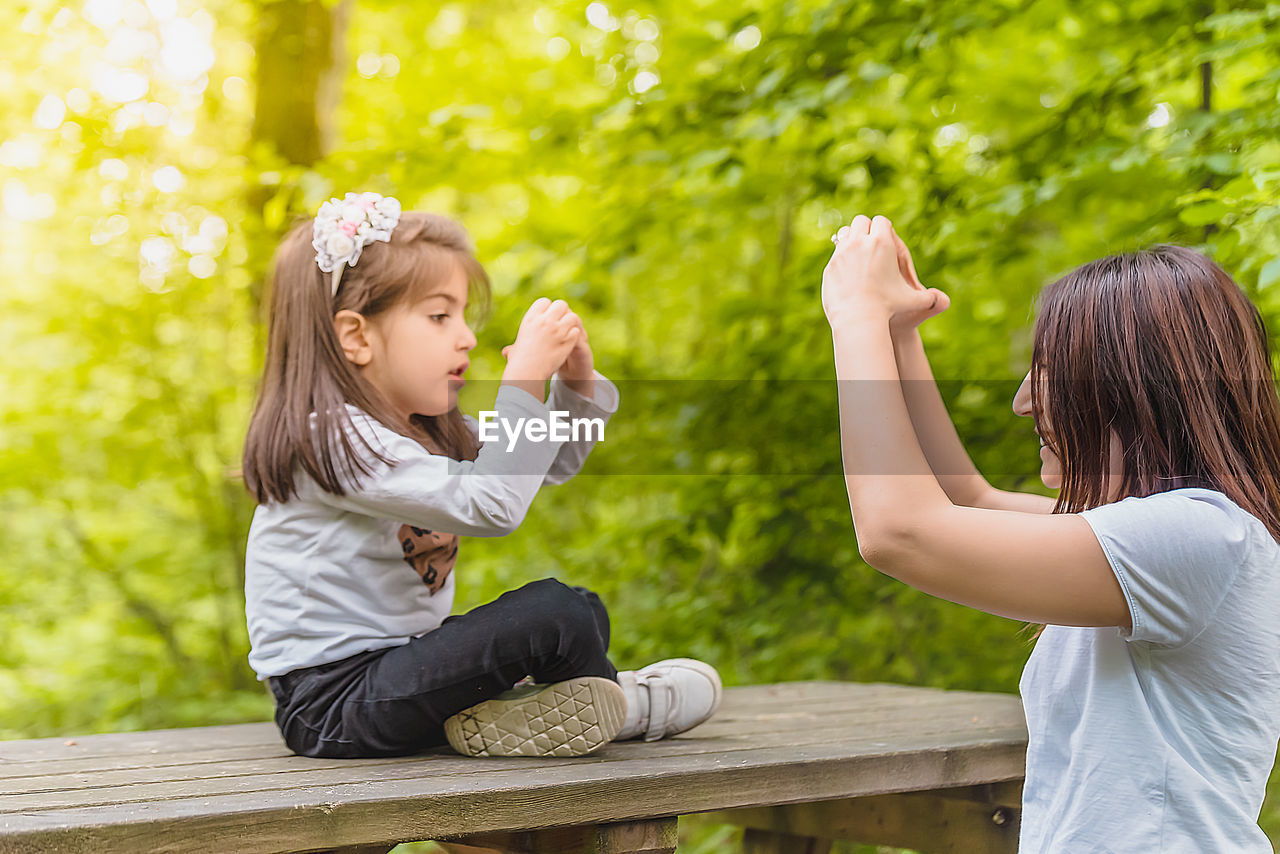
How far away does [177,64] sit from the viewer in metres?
4.41

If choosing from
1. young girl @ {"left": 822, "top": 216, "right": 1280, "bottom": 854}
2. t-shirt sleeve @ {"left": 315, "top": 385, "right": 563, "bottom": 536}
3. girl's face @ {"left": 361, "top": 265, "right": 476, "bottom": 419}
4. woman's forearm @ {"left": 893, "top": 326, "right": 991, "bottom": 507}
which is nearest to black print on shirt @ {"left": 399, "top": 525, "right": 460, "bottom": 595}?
t-shirt sleeve @ {"left": 315, "top": 385, "right": 563, "bottom": 536}

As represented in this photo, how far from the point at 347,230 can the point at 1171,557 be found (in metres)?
1.34

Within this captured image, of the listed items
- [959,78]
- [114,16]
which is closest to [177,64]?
[114,16]

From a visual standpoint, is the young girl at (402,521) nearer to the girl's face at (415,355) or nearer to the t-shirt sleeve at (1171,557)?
the girl's face at (415,355)

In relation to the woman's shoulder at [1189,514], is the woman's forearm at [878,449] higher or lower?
higher

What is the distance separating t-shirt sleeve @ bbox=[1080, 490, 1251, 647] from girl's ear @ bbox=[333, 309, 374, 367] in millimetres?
1182

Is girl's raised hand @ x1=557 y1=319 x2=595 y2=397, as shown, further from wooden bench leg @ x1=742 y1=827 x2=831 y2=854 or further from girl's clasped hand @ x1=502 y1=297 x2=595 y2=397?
wooden bench leg @ x1=742 y1=827 x2=831 y2=854

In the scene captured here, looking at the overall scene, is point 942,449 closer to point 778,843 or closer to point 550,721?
point 550,721

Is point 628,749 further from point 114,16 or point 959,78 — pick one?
point 114,16

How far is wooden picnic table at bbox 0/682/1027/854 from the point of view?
3.74 feet

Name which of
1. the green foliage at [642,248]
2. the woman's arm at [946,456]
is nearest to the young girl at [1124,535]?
the woman's arm at [946,456]

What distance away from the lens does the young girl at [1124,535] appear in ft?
3.36

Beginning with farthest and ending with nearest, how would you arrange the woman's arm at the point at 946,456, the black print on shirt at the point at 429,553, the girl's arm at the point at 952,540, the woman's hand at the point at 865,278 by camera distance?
the black print on shirt at the point at 429,553, the woman's arm at the point at 946,456, the woman's hand at the point at 865,278, the girl's arm at the point at 952,540

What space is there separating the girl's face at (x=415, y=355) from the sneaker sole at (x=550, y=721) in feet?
1.77
